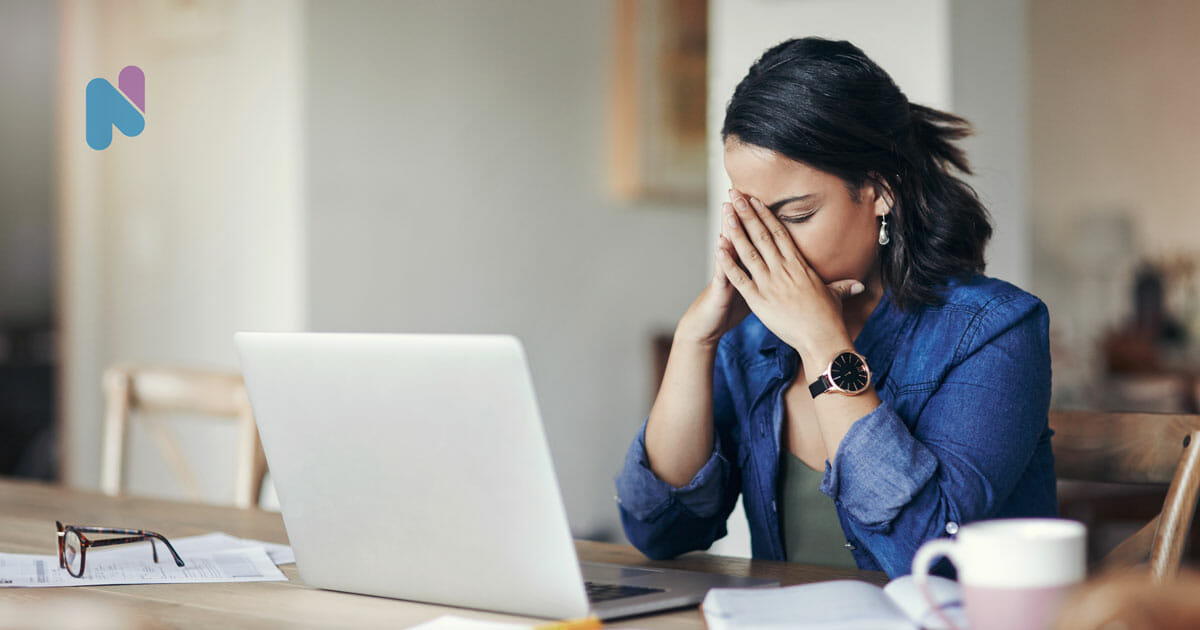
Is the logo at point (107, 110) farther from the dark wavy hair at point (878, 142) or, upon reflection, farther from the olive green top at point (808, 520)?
the olive green top at point (808, 520)

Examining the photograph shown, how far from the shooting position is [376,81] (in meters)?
3.02

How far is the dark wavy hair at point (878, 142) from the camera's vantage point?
4.23 feet

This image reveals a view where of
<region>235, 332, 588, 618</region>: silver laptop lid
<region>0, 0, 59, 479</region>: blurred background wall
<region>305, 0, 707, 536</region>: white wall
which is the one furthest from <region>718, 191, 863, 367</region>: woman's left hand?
<region>0, 0, 59, 479</region>: blurred background wall

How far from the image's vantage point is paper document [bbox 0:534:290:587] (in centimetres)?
114

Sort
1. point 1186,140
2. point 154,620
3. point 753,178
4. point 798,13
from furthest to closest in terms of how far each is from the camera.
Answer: point 1186,140 < point 798,13 < point 753,178 < point 154,620

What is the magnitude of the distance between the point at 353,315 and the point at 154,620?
2052 millimetres

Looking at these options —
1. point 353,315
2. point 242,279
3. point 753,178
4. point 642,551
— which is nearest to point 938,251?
point 753,178

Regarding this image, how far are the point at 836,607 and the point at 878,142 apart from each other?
61cm

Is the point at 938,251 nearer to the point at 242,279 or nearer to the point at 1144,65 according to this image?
the point at 242,279

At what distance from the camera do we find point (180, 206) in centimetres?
313

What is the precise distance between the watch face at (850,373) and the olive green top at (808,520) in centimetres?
22

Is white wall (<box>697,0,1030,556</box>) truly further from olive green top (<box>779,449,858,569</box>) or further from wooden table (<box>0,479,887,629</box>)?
wooden table (<box>0,479,887,629</box>)

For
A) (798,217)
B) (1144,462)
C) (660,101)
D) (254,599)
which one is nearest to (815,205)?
(798,217)

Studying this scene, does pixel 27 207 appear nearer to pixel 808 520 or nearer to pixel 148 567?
pixel 148 567
